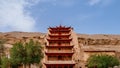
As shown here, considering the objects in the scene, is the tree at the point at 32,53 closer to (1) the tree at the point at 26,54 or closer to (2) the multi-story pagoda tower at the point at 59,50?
(1) the tree at the point at 26,54

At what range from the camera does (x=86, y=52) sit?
6084 centimetres

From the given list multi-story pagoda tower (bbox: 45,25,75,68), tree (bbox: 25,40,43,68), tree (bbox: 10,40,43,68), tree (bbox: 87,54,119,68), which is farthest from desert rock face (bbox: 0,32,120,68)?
tree (bbox: 25,40,43,68)

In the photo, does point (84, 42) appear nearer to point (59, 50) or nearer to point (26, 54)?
point (59, 50)

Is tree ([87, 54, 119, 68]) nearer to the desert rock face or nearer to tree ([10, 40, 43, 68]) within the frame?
the desert rock face

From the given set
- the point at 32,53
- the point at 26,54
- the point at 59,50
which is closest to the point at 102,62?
the point at 32,53

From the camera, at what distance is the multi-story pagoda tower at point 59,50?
55156 millimetres

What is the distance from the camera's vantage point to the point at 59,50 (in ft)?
199

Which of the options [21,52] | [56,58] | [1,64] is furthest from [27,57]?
[56,58]

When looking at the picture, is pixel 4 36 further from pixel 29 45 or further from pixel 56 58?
pixel 29 45

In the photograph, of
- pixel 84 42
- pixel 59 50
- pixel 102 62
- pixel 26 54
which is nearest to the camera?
pixel 26 54

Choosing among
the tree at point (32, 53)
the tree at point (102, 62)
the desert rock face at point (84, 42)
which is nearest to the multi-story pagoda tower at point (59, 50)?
the desert rock face at point (84, 42)

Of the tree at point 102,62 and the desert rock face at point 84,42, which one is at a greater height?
the desert rock face at point 84,42

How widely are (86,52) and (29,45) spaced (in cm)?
1602

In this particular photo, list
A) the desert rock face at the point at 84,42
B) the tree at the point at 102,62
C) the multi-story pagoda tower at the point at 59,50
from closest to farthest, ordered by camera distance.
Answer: the tree at the point at 102,62
the multi-story pagoda tower at the point at 59,50
the desert rock face at the point at 84,42
